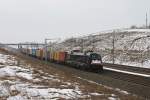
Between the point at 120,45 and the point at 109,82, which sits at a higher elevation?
the point at 120,45

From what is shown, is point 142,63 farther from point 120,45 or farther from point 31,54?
point 31,54

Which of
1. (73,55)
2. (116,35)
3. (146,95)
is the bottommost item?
(146,95)

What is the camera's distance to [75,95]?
17359 mm

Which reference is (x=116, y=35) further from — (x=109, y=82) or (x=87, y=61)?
(x=109, y=82)

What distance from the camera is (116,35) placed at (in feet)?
287

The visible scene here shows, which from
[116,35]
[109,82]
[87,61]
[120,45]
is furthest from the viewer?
[116,35]

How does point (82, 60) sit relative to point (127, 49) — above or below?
below

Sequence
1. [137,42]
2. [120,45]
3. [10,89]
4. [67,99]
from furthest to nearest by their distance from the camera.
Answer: [120,45] < [137,42] < [10,89] < [67,99]

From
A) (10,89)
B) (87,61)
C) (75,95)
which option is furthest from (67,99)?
(87,61)

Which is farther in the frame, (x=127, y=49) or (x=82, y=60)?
(x=127, y=49)

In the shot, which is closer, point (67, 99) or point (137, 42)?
point (67, 99)

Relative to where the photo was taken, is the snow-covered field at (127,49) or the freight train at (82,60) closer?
the freight train at (82,60)

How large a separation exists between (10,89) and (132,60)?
132 feet

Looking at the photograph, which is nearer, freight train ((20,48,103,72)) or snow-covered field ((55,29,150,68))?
Result: freight train ((20,48,103,72))
